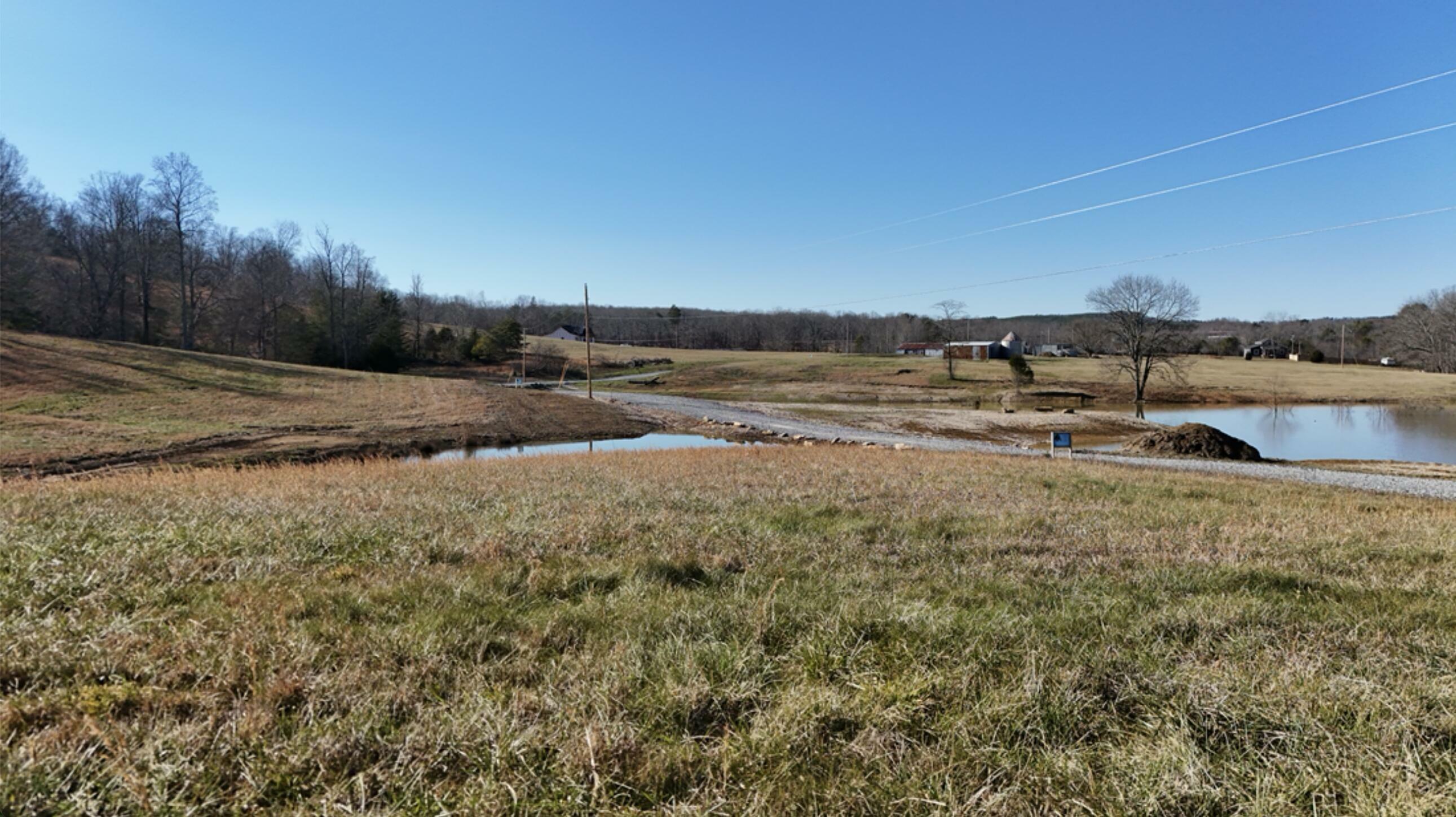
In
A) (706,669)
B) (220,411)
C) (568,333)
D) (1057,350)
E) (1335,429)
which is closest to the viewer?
(706,669)

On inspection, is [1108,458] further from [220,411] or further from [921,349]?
[921,349]

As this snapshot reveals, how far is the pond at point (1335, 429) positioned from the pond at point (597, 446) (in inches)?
978

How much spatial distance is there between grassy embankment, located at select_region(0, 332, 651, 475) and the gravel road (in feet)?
23.5

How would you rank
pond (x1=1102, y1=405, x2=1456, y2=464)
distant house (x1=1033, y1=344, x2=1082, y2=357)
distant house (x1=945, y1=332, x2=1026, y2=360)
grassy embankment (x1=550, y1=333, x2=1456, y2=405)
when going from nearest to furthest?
pond (x1=1102, y1=405, x2=1456, y2=464) → grassy embankment (x1=550, y1=333, x2=1456, y2=405) → distant house (x1=945, y1=332, x2=1026, y2=360) → distant house (x1=1033, y1=344, x2=1082, y2=357)

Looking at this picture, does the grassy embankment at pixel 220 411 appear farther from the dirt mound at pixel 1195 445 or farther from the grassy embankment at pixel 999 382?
the grassy embankment at pixel 999 382

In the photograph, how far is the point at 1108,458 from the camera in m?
24.6

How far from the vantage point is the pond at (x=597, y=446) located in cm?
2647

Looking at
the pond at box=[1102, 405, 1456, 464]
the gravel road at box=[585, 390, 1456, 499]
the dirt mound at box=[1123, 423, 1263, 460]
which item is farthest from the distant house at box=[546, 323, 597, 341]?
the dirt mound at box=[1123, 423, 1263, 460]

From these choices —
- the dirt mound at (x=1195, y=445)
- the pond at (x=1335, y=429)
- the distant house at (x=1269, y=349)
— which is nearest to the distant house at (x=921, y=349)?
the distant house at (x=1269, y=349)

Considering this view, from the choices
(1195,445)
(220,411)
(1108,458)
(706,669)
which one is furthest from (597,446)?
(706,669)

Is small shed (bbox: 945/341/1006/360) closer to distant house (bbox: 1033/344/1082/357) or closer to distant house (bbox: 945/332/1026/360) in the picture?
distant house (bbox: 945/332/1026/360)

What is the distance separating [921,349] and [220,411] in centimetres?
10772

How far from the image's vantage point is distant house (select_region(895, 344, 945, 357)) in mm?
115988

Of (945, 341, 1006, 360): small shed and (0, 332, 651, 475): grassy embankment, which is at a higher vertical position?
(945, 341, 1006, 360): small shed
